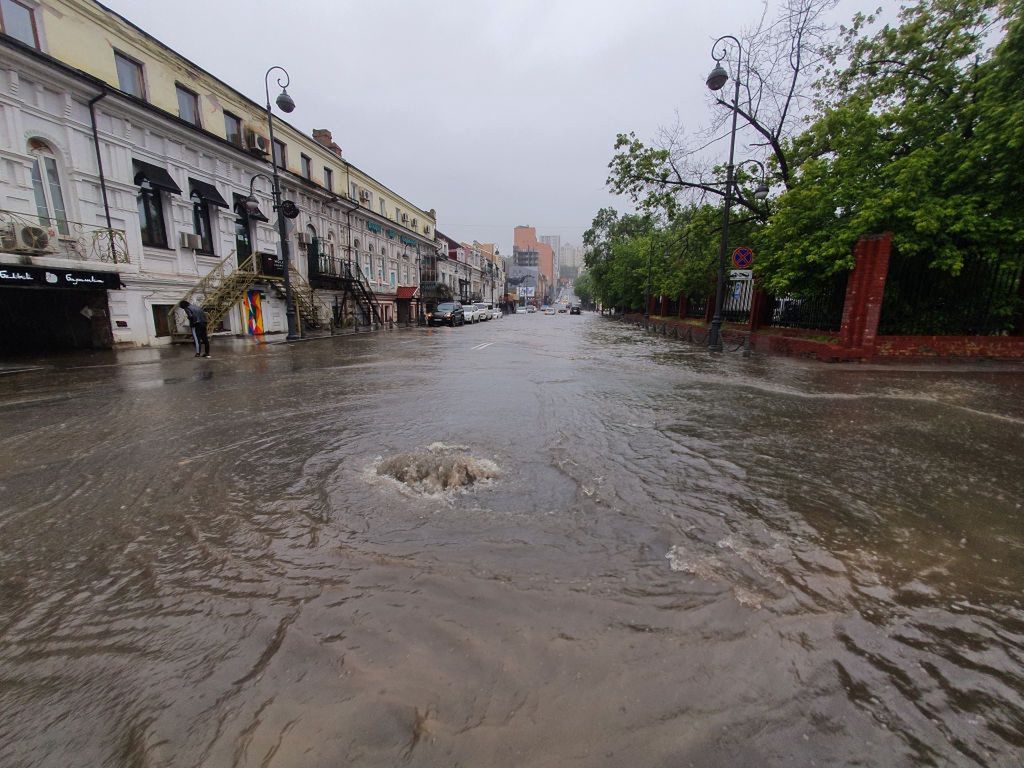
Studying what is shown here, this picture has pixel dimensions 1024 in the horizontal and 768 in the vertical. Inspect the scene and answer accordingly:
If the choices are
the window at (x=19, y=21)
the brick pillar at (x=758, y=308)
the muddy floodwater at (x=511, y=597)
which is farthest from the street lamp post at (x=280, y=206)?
the brick pillar at (x=758, y=308)

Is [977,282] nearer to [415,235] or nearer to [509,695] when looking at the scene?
[509,695]

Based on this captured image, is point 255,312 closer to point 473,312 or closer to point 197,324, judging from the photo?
point 197,324

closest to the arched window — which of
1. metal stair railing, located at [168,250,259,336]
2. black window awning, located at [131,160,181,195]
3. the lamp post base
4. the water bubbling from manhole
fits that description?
black window awning, located at [131,160,181,195]

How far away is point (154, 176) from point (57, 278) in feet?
19.8

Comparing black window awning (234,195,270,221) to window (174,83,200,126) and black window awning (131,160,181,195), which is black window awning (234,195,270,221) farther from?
black window awning (131,160,181,195)

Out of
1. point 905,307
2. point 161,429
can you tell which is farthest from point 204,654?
point 905,307

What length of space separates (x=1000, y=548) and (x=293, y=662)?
470 cm

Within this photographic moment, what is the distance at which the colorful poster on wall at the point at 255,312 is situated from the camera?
21469mm

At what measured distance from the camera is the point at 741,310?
65.9 feet

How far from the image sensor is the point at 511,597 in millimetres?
2613

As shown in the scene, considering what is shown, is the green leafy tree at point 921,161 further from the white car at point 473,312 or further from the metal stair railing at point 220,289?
the white car at point 473,312

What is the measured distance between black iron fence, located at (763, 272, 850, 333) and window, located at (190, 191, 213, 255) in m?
23.5

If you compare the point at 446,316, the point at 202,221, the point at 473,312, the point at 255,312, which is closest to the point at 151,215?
the point at 202,221

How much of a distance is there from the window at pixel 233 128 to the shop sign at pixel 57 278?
1048cm
